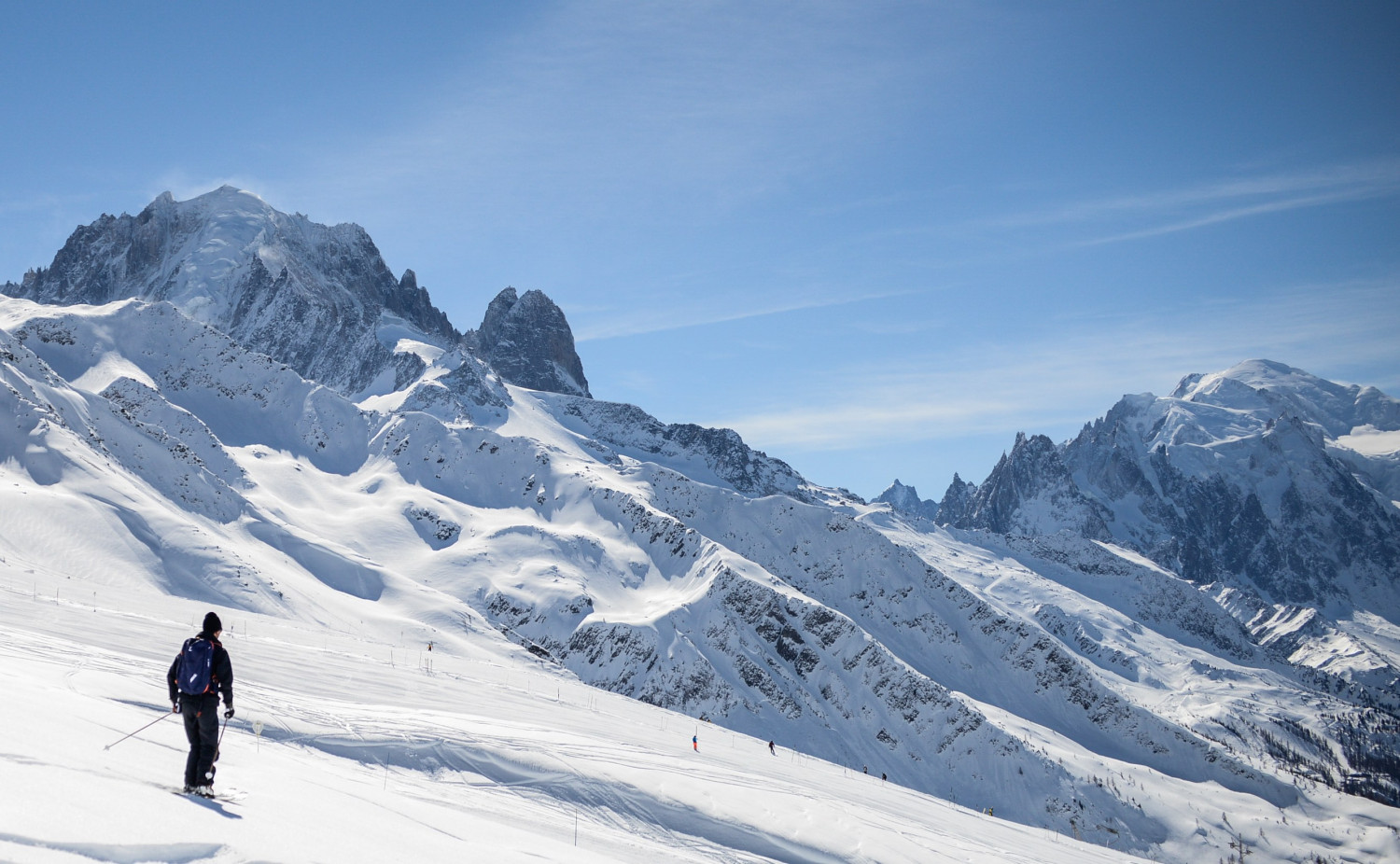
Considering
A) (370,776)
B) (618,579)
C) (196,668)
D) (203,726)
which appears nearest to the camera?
(203,726)

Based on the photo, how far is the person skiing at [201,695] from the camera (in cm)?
1014

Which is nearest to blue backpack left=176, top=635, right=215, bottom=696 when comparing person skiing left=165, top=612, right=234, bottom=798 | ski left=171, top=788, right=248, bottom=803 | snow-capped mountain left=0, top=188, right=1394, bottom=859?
person skiing left=165, top=612, right=234, bottom=798

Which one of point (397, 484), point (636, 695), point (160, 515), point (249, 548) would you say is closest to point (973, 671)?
point (636, 695)

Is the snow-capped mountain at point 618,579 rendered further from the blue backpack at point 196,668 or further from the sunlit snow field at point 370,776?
the blue backpack at point 196,668

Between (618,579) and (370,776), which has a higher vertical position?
(370,776)

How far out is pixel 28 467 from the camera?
67625 millimetres

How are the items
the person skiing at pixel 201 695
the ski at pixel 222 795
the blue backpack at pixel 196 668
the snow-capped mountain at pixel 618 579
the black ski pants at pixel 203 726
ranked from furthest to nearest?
the snow-capped mountain at pixel 618 579, the blue backpack at pixel 196 668, the black ski pants at pixel 203 726, the person skiing at pixel 201 695, the ski at pixel 222 795

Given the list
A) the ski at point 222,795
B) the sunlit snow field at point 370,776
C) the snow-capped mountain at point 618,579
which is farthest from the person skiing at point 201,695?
the snow-capped mountain at point 618,579

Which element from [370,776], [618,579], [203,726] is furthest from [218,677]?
[618,579]

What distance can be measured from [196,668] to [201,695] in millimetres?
391

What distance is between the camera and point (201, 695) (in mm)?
10500

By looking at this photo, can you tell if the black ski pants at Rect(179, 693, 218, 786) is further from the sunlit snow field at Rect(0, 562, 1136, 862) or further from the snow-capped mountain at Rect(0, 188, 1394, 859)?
the snow-capped mountain at Rect(0, 188, 1394, 859)

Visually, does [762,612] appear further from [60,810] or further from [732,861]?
[60,810]

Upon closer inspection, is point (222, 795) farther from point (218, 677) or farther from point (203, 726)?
point (218, 677)
